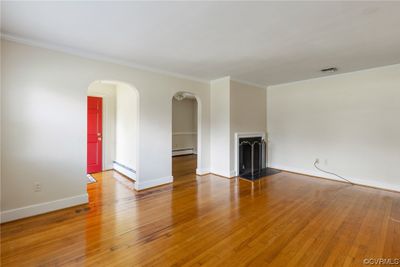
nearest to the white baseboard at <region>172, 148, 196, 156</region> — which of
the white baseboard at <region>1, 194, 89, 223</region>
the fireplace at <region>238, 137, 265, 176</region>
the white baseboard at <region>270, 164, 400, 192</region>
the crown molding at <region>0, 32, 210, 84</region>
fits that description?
the fireplace at <region>238, 137, 265, 176</region>

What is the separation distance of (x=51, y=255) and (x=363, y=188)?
5.09 metres

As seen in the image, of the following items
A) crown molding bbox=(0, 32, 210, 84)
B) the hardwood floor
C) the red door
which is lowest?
the hardwood floor

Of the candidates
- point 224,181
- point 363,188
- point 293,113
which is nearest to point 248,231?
point 224,181

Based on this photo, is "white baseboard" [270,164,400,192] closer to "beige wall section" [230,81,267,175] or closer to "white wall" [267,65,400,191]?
"white wall" [267,65,400,191]

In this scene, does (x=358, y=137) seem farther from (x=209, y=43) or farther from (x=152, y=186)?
(x=152, y=186)

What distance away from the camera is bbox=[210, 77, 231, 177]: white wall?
4.57m

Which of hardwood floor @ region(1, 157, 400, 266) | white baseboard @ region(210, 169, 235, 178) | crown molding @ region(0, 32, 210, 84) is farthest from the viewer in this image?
white baseboard @ region(210, 169, 235, 178)

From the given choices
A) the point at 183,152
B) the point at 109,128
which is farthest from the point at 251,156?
the point at 109,128

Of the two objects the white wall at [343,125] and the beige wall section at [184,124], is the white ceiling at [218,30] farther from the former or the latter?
the beige wall section at [184,124]

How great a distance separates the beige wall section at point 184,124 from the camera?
25.8 ft

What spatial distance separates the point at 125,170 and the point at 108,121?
A: 1.53 meters

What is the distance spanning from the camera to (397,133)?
11.9 feet

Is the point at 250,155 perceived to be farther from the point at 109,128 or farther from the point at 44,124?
the point at 44,124

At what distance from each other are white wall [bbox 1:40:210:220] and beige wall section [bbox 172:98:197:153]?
14.4ft
